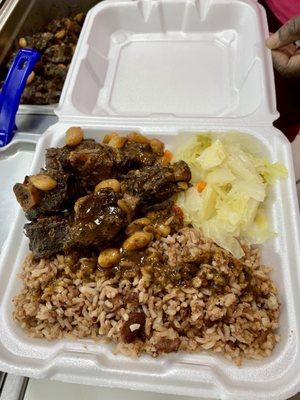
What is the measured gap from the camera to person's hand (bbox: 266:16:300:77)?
247 centimetres

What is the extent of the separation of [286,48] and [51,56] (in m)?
1.92

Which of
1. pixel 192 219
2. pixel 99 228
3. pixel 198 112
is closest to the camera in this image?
pixel 99 228

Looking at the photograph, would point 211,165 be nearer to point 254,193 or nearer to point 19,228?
point 254,193

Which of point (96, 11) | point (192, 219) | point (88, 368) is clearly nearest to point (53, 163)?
point (192, 219)

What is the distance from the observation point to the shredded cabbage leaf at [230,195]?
1.92 m

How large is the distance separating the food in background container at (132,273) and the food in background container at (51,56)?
3.73 feet

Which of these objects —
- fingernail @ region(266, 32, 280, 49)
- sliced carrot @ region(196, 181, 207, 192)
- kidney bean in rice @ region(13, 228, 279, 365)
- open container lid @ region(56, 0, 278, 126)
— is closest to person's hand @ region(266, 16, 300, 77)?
fingernail @ region(266, 32, 280, 49)

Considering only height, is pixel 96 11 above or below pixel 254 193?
above

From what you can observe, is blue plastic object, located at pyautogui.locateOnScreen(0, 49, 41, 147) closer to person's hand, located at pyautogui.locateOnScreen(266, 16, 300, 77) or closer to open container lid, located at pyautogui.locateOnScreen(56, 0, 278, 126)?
open container lid, located at pyautogui.locateOnScreen(56, 0, 278, 126)

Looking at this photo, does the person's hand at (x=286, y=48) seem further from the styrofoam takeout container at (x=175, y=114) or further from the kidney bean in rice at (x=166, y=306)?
the kidney bean in rice at (x=166, y=306)

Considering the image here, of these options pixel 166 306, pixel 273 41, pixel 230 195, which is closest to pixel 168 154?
pixel 230 195

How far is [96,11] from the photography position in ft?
9.91

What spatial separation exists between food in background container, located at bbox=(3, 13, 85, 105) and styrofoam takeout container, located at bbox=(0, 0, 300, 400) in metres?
0.31

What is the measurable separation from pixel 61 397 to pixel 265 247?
4.29 feet
